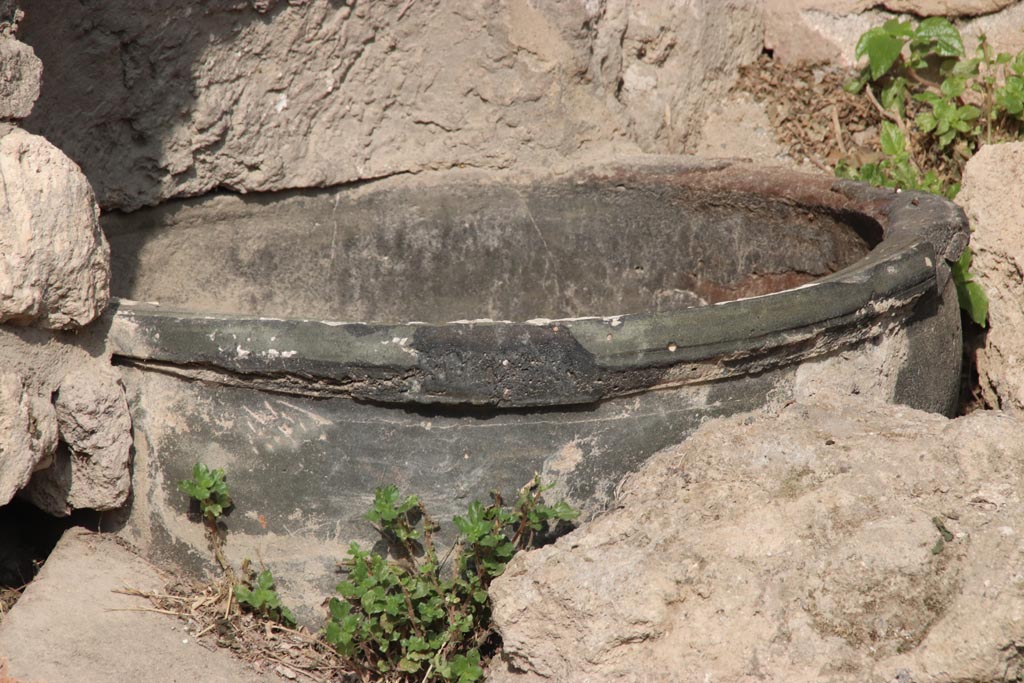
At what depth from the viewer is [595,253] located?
3.51 meters

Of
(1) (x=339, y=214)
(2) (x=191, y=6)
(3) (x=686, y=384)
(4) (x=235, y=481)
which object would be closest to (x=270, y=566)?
(4) (x=235, y=481)

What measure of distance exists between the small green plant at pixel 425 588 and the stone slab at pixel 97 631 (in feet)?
0.65

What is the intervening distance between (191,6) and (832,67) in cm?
215

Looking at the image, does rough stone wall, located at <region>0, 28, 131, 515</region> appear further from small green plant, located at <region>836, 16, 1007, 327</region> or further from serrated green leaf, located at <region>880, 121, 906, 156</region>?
serrated green leaf, located at <region>880, 121, 906, 156</region>

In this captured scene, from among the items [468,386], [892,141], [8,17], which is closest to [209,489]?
[468,386]

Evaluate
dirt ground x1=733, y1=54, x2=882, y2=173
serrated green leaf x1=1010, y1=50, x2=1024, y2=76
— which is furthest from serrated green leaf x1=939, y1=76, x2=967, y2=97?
dirt ground x1=733, y1=54, x2=882, y2=173

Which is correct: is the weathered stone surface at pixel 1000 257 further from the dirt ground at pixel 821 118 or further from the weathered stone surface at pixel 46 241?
the weathered stone surface at pixel 46 241

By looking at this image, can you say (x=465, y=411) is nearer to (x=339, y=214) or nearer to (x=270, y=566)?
(x=270, y=566)

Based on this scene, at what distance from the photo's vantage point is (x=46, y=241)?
7.11 feet

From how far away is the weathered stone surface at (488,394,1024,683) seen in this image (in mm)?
1839

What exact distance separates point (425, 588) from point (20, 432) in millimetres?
808

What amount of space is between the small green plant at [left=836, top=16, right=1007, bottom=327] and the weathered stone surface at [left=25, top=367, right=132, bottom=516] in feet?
7.95

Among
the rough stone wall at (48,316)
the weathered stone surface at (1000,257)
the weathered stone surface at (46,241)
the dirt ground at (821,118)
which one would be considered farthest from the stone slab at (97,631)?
the dirt ground at (821,118)

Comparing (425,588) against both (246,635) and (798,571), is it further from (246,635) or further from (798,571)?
(798,571)
